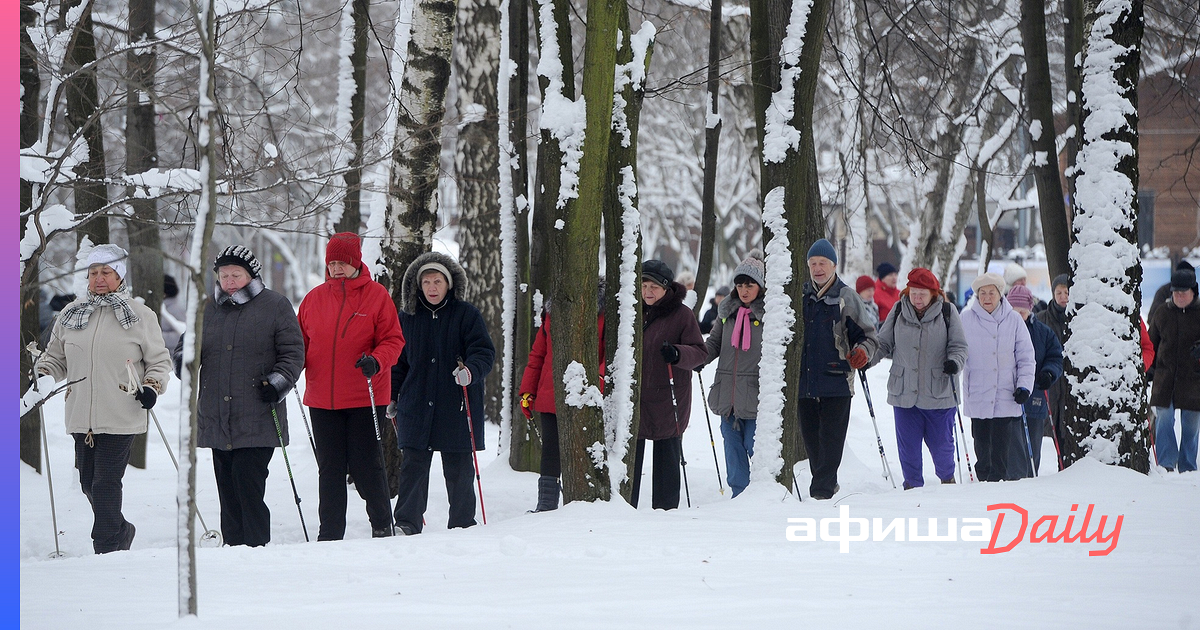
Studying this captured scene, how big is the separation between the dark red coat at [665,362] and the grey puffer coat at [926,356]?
1425mm

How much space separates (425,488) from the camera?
623 cm

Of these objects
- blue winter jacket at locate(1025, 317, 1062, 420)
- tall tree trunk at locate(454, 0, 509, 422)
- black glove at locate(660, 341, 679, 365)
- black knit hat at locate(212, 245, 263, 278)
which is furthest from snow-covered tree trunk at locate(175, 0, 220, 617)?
blue winter jacket at locate(1025, 317, 1062, 420)

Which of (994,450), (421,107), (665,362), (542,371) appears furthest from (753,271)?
(421,107)

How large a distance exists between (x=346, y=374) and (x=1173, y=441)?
7.19 meters

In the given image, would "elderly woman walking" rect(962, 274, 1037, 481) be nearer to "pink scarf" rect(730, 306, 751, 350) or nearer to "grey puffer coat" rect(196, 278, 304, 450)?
"pink scarf" rect(730, 306, 751, 350)

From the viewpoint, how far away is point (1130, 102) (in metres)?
6.49

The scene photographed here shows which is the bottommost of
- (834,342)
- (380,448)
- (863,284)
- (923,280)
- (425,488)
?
(425,488)

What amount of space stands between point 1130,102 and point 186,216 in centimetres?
626

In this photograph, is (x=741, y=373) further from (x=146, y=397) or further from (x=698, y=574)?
(x=146, y=397)

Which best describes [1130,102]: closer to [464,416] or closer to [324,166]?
[464,416]

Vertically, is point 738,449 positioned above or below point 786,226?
below

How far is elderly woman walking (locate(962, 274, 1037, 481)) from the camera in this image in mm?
7570

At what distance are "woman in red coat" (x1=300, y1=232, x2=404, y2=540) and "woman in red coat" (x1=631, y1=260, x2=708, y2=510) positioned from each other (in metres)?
1.75

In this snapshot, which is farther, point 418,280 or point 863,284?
point 863,284
